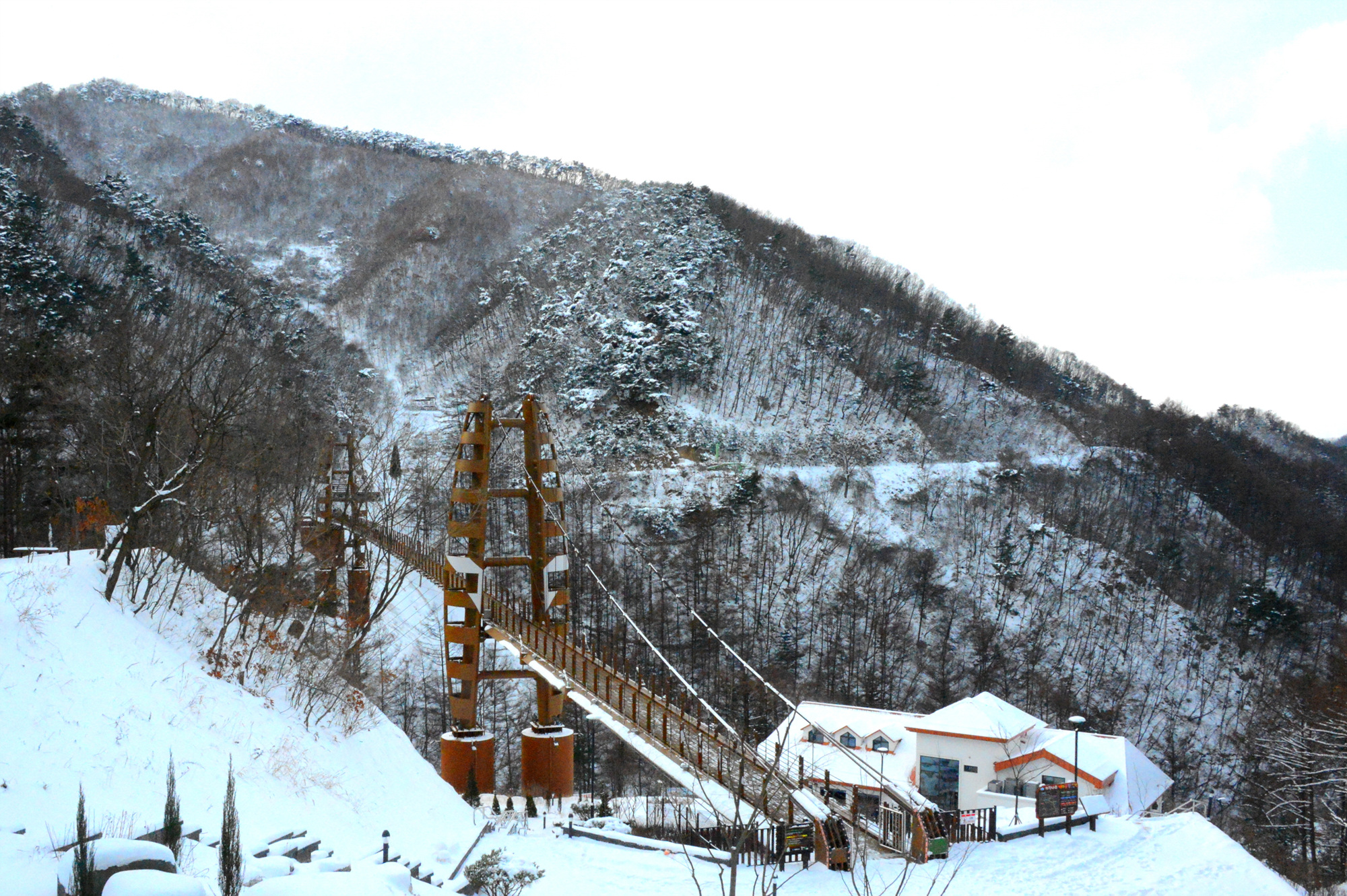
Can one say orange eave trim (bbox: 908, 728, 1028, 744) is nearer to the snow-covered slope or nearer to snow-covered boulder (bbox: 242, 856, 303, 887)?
the snow-covered slope

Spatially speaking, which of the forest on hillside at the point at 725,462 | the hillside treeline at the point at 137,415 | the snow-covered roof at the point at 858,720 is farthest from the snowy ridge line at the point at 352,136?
the snow-covered roof at the point at 858,720

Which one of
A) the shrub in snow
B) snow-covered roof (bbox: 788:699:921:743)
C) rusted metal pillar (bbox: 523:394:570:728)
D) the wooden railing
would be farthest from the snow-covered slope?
snow-covered roof (bbox: 788:699:921:743)

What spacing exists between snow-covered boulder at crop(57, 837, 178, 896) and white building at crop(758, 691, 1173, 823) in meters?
17.4

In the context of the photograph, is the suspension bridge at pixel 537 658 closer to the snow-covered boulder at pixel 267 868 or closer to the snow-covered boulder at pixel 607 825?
the snow-covered boulder at pixel 607 825

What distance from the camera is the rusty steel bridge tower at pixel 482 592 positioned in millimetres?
14430

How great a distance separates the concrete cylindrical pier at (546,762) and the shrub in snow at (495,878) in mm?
6656

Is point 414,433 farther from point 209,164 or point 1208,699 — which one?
point 209,164

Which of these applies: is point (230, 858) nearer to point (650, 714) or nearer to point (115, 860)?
point (115, 860)

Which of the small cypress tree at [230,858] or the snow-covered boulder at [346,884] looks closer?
the small cypress tree at [230,858]

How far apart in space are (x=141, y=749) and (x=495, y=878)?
2.94m

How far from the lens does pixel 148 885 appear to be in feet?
A: 12.3

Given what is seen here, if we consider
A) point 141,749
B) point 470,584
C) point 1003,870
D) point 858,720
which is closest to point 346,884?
point 141,749

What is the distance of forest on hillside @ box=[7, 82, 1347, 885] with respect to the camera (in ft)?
61.2

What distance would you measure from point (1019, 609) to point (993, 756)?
1778cm
